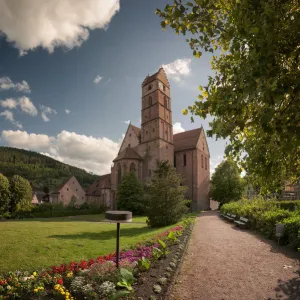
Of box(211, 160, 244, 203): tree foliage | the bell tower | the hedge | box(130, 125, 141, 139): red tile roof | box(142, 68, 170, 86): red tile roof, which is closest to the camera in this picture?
the hedge

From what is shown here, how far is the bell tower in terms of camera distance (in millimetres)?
44656

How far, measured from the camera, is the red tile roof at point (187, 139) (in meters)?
48.6

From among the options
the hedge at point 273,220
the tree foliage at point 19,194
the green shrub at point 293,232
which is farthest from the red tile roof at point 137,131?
the green shrub at point 293,232

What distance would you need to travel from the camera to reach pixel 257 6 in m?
3.83

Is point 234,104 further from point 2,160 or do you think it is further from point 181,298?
point 2,160

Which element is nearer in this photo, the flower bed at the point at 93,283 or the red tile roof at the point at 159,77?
the flower bed at the point at 93,283

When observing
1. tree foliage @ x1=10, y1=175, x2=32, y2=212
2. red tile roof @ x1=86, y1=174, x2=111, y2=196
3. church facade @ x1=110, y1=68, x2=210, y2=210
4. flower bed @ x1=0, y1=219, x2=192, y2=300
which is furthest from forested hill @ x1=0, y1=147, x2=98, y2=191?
flower bed @ x1=0, y1=219, x2=192, y2=300

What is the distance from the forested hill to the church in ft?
191

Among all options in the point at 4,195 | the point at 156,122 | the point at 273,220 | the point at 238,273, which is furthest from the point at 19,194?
the point at 238,273

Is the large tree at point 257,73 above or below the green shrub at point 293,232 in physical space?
above

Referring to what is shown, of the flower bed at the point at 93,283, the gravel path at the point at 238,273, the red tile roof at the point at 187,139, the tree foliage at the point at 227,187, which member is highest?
the red tile roof at the point at 187,139

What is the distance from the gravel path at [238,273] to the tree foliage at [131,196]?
2656 centimetres

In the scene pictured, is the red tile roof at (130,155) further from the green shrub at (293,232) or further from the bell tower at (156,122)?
the green shrub at (293,232)

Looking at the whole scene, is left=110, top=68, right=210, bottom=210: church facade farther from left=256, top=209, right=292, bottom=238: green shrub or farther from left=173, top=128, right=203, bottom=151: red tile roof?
left=256, top=209, right=292, bottom=238: green shrub
